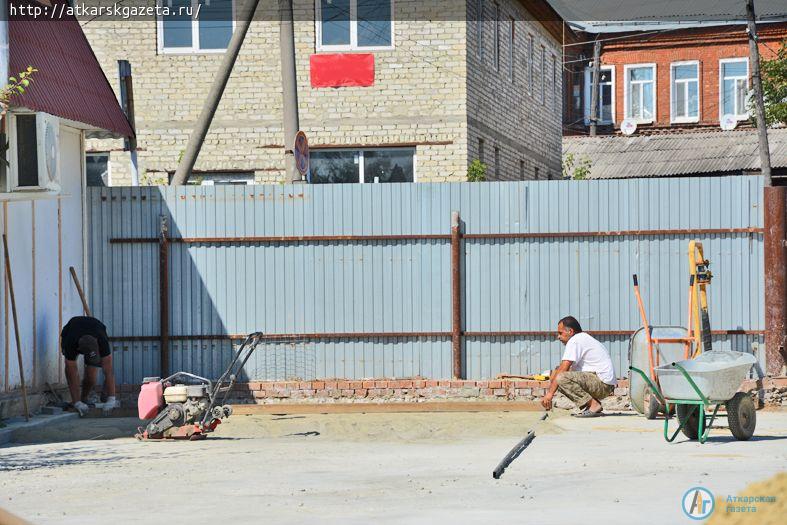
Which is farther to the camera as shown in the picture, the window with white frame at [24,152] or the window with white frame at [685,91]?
the window with white frame at [685,91]

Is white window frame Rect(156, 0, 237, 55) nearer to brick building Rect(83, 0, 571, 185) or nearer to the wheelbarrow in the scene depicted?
brick building Rect(83, 0, 571, 185)

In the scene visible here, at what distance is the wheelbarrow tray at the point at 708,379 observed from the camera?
40.5 feet

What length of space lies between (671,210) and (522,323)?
7.68ft

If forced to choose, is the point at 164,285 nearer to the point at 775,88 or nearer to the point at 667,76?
the point at 775,88

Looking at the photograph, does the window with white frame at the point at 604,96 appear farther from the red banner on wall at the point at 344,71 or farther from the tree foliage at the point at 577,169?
the red banner on wall at the point at 344,71

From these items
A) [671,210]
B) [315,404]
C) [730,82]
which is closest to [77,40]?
[315,404]

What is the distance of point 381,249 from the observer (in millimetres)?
17109

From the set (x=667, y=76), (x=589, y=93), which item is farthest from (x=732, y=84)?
(x=589, y=93)

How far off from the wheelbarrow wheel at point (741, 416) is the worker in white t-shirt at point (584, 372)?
3010 millimetres

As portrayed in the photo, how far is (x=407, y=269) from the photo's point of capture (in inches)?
674

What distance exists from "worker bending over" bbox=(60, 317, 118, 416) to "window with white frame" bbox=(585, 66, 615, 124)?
35096mm

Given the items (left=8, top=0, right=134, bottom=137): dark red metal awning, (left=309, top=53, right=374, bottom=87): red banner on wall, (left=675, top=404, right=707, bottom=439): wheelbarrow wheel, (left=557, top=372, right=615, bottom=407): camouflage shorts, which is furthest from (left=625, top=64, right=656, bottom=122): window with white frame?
(left=675, top=404, right=707, bottom=439): wheelbarrow wheel

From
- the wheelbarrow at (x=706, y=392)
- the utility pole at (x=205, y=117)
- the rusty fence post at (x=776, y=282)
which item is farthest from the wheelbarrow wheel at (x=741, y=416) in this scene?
the utility pole at (x=205, y=117)

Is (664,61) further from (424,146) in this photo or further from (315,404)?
(315,404)
